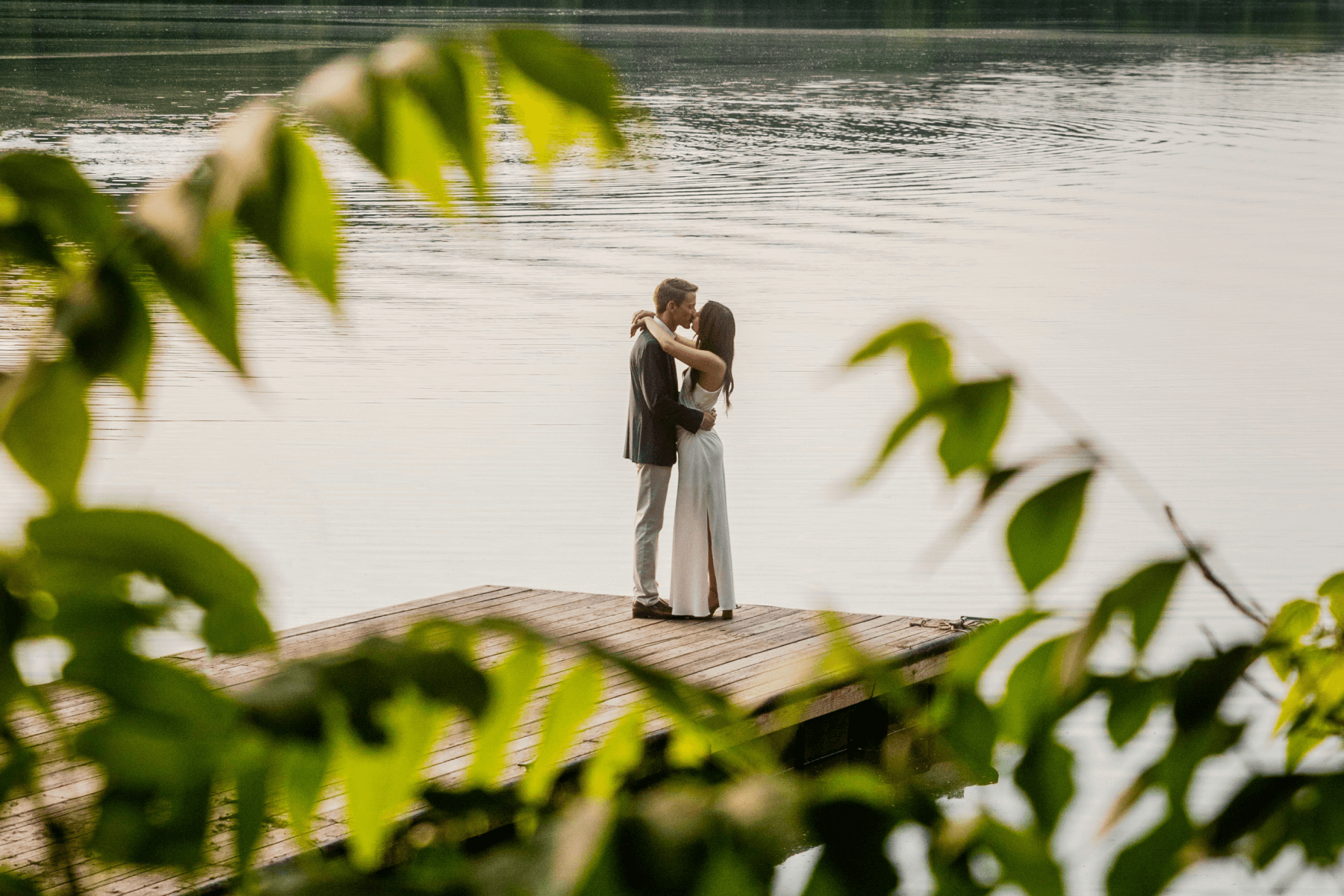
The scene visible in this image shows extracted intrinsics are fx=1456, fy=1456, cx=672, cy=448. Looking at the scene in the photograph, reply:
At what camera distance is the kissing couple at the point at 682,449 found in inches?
318

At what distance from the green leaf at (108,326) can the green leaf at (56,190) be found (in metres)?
0.13

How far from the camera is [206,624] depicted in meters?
0.72

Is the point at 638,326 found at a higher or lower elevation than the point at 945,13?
lower

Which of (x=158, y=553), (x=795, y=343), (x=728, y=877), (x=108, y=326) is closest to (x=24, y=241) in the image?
(x=108, y=326)

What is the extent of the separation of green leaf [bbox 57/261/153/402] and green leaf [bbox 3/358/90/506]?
1cm

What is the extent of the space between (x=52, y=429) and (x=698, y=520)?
A: 7.59m

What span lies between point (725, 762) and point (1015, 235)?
29.0 metres

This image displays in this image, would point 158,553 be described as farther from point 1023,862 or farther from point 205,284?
point 1023,862

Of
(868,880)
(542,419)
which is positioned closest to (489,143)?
(868,880)

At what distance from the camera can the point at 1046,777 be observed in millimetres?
892

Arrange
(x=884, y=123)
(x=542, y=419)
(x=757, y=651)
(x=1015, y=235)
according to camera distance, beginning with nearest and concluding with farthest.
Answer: (x=757, y=651) < (x=542, y=419) < (x=1015, y=235) < (x=884, y=123)

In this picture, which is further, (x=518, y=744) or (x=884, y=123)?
(x=884, y=123)

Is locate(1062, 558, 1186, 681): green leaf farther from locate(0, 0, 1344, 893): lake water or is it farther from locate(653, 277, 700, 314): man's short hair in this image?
locate(653, 277, 700, 314): man's short hair

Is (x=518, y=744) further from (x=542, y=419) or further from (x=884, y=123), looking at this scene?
(x=884, y=123)
